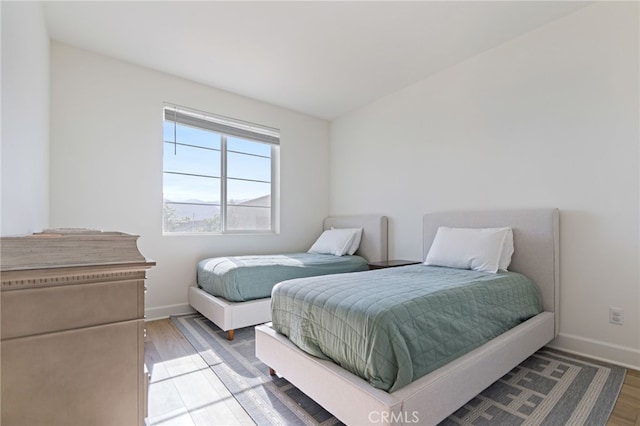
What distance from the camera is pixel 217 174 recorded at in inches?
144

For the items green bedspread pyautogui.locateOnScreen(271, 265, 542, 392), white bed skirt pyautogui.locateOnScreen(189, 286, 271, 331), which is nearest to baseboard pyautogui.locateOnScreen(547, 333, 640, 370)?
green bedspread pyautogui.locateOnScreen(271, 265, 542, 392)

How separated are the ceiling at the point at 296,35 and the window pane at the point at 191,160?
0.78 m

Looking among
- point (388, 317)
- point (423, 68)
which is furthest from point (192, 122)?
point (388, 317)

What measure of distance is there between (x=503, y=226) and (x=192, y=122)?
335 centimetres

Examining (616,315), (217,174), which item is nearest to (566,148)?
(616,315)

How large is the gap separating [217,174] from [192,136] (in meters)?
0.51

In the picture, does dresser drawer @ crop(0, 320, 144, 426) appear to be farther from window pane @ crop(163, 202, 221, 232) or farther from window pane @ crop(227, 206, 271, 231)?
window pane @ crop(227, 206, 271, 231)

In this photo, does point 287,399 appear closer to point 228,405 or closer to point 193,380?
point 228,405

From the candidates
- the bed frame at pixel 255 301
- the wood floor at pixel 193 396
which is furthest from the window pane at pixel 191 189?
the wood floor at pixel 193 396

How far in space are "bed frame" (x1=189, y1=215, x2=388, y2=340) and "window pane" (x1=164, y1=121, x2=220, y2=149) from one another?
1.65 metres

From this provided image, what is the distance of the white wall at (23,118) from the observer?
1.17m

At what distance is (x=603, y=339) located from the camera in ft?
7.13

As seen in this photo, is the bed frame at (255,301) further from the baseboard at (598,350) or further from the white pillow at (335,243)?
the baseboard at (598,350)

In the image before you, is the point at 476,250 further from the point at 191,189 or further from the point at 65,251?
the point at 191,189
